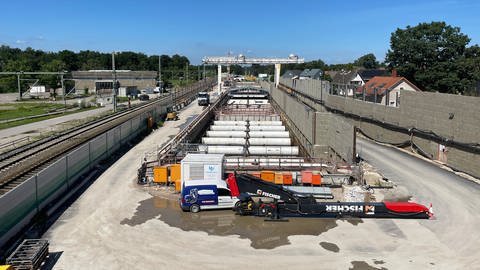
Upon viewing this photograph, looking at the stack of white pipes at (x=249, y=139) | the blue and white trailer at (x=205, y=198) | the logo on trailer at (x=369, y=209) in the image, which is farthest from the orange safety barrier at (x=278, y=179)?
the stack of white pipes at (x=249, y=139)

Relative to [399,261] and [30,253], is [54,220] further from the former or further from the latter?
[399,261]

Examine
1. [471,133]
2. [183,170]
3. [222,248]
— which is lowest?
[222,248]

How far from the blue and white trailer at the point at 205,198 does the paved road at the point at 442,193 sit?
10497 millimetres

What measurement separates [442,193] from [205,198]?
1485 cm

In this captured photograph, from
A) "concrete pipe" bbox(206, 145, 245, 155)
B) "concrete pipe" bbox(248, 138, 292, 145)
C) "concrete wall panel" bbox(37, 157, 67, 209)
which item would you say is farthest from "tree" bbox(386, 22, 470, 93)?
"concrete wall panel" bbox(37, 157, 67, 209)

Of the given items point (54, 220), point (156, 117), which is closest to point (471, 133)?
point (54, 220)

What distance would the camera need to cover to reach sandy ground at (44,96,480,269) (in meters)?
17.0

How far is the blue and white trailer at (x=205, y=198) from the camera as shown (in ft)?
74.8

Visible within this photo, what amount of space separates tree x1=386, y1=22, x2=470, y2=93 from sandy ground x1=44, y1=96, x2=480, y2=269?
48421 millimetres

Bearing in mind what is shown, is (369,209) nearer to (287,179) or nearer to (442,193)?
(442,193)

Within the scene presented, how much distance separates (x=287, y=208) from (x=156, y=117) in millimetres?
40330

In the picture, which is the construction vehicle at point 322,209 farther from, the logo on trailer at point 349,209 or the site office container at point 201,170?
the site office container at point 201,170

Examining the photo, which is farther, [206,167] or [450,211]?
[206,167]

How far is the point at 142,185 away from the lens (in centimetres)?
2825
